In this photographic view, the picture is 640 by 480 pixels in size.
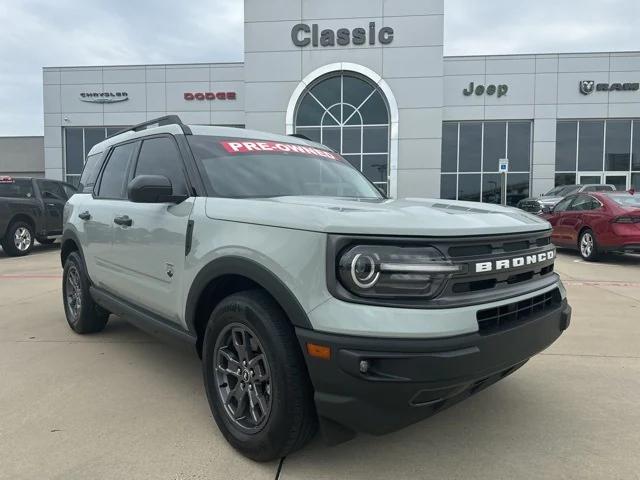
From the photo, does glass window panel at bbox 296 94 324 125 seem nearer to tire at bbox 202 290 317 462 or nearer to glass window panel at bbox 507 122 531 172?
glass window panel at bbox 507 122 531 172

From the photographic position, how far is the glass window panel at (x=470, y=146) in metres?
23.0

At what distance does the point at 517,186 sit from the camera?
23.3 metres

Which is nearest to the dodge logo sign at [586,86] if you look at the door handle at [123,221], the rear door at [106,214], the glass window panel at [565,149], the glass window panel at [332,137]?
the glass window panel at [565,149]

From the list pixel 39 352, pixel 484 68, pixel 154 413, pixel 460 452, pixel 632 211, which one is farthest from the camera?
pixel 484 68

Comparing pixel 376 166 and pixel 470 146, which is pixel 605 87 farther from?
pixel 376 166

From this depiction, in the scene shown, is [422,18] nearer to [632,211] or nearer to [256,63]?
[256,63]

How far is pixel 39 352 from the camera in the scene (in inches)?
172

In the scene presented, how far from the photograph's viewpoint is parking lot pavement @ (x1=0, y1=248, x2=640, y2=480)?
251 cm

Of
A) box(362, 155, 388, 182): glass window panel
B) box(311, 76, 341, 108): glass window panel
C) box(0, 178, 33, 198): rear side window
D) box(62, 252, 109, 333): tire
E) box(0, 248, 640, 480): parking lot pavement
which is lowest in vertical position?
box(0, 248, 640, 480): parking lot pavement

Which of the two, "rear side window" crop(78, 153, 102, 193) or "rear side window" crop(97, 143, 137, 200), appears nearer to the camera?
"rear side window" crop(97, 143, 137, 200)

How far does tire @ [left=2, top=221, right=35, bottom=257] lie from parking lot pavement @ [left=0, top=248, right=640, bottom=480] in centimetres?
776

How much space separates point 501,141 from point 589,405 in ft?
71.5

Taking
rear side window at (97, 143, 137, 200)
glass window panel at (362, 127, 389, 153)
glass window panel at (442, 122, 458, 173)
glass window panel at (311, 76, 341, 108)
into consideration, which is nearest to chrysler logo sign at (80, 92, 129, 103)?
glass window panel at (311, 76, 341, 108)

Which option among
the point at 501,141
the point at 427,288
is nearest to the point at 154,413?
the point at 427,288
